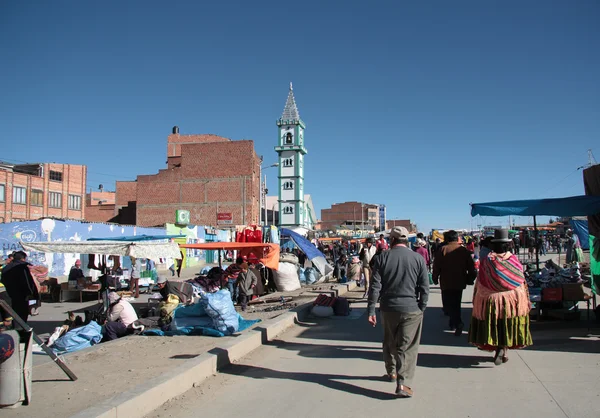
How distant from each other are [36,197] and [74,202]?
6656 mm

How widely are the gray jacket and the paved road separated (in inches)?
38.2

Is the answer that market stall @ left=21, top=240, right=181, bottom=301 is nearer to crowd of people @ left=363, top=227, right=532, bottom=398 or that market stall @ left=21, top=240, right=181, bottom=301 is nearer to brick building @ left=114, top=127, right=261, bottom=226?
crowd of people @ left=363, top=227, right=532, bottom=398

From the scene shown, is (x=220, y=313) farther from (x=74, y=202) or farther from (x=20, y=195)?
(x=74, y=202)

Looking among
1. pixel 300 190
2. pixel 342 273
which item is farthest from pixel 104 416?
pixel 300 190

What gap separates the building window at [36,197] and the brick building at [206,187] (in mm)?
12516

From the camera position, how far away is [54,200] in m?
55.8

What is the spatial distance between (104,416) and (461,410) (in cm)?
331

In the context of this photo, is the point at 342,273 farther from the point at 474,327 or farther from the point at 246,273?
the point at 474,327

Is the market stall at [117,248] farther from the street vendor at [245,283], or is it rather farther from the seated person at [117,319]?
the street vendor at [245,283]

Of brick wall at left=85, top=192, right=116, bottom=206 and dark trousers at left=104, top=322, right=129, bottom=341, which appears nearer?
dark trousers at left=104, top=322, right=129, bottom=341

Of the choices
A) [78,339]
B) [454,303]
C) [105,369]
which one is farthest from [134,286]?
[454,303]

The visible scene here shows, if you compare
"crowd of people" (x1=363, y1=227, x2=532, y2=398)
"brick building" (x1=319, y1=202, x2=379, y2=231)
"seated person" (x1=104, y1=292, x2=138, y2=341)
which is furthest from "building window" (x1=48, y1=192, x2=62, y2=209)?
"brick building" (x1=319, y1=202, x2=379, y2=231)

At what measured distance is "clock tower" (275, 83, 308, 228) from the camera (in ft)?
281

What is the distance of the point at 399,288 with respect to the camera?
5.44m
